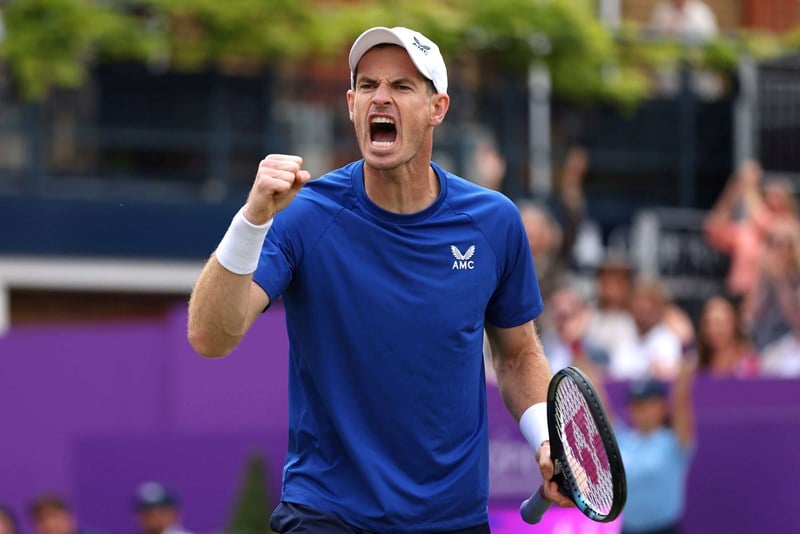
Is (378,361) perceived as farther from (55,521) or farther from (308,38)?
(308,38)

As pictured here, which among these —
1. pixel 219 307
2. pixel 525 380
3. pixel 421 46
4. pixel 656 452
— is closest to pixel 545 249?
pixel 656 452

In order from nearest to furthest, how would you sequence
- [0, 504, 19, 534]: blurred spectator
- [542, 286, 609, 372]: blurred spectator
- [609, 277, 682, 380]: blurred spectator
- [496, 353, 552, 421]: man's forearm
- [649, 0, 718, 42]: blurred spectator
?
[496, 353, 552, 421]: man's forearm → [0, 504, 19, 534]: blurred spectator → [542, 286, 609, 372]: blurred spectator → [609, 277, 682, 380]: blurred spectator → [649, 0, 718, 42]: blurred spectator

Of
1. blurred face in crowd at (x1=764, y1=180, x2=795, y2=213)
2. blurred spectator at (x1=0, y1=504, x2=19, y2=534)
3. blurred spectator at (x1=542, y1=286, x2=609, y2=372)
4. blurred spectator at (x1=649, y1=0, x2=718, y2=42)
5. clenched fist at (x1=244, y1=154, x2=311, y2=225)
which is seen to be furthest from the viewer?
blurred spectator at (x1=649, y1=0, x2=718, y2=42)

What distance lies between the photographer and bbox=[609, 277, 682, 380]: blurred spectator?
470 inches

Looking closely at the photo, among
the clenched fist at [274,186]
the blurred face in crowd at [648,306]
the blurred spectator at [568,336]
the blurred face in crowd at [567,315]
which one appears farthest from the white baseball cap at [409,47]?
the blurred face in crowd at [648,306]

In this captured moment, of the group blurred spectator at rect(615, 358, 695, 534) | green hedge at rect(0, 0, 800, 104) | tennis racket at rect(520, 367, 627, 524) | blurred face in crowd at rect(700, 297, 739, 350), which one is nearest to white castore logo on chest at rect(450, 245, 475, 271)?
tennis racket at rect(520, 367, 627, 524)

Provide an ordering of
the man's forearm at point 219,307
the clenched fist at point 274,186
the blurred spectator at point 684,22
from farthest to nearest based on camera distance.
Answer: the blurred spectator at point 684,22
the man's forearm at point 219,307
the clenched fist at point 274,186

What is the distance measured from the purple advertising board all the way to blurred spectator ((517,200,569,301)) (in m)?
1.30

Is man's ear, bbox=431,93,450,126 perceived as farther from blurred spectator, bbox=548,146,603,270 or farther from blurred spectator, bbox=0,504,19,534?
blurred spectator, bbox=548,146,603,270

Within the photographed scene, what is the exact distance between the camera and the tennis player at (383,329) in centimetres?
463

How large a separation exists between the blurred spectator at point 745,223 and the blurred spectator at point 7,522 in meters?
5.60

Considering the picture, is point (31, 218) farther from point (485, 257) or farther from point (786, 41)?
point (485, 257)

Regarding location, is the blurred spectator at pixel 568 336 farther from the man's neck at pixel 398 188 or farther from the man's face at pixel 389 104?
the man's face at pixel 389 104

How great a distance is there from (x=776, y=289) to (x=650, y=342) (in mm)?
965
